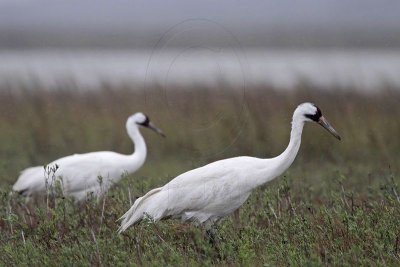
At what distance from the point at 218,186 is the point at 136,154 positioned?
10.6 ft

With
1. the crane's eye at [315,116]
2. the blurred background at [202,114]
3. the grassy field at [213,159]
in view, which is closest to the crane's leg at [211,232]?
the grassy field at [213,159]

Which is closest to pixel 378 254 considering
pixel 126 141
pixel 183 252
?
pixel 183 252

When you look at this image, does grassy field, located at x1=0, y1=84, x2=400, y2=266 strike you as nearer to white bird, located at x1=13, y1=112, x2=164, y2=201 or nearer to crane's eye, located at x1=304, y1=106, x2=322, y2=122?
white bird, located at x1=13, y1=112, x2=164, y2=201

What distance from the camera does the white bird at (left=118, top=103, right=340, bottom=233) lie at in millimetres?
8430

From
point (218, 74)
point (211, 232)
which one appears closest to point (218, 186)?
point (211, 232)

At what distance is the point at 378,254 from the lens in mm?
7387

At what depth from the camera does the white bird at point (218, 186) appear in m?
8.43

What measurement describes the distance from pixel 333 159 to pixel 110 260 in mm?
5962

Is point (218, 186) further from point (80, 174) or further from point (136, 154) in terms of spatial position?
point (136, 154)

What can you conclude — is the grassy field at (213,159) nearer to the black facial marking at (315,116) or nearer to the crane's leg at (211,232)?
the crane's leg at (211,232)

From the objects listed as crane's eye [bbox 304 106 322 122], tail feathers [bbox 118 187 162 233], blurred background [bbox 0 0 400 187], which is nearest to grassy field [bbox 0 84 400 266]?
blurred background [bbox 0 0 400 187]

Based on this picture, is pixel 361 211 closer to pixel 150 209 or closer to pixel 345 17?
pixel 150 209

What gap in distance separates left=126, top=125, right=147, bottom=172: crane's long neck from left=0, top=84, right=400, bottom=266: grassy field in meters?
0.28

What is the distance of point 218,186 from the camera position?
8.52 meters
